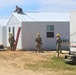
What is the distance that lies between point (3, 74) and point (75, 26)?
232 inches

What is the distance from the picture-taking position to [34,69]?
1553cm

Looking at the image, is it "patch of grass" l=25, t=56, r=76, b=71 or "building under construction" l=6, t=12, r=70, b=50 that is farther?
"building under construction" l=6, t=12, r=70, b=50

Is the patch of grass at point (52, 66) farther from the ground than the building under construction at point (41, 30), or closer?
closer

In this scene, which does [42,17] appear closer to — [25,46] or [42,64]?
[25,46]

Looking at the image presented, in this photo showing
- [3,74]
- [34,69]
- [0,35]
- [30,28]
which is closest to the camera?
[3,74]

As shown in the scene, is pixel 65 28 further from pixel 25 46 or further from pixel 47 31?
pixel 25 46

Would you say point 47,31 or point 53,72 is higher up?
point 47,31

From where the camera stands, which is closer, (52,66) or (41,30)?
(52,66)

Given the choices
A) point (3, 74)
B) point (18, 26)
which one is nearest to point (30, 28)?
point (18, 26)

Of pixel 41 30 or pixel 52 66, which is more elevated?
pixel 41 30

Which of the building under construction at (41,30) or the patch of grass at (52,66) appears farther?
the building under construction at (41,30)

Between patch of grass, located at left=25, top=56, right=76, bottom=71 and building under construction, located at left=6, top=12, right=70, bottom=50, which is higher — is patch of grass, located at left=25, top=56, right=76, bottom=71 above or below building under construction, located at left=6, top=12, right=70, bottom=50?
below

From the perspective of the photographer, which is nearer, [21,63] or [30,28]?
[21,63]

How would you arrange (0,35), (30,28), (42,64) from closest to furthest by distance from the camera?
(42,64) → (30,28) → (0,35)
